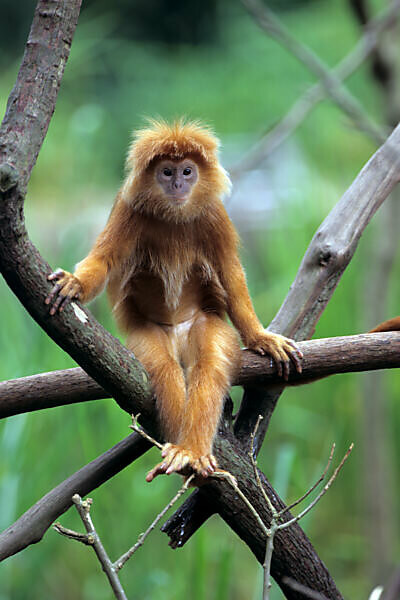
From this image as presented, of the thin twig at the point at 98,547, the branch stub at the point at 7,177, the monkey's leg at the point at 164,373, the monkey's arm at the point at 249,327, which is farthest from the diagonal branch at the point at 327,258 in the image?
the branch stub at the point at 7,177

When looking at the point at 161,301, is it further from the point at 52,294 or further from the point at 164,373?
the point at 52,294

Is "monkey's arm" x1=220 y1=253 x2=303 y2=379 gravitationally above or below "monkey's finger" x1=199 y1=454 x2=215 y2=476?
above

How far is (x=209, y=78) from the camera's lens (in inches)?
230

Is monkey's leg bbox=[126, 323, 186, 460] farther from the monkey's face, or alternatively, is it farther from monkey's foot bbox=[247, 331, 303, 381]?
the monkey's face

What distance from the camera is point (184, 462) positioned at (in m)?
1.17

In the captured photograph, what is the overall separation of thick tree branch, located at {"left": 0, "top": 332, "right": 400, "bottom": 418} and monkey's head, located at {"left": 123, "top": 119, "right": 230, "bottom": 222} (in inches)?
14.1

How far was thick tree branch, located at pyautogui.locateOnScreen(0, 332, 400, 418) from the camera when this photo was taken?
1142 mm

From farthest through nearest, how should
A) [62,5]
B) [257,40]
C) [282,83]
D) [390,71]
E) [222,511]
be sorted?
[257,40] < [282,83] < [390,71] < [222,511] < [62,5]

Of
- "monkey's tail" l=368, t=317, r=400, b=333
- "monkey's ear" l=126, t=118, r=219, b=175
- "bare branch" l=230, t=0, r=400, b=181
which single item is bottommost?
"monkey's tail" l=368, t=317, r=400, b=333

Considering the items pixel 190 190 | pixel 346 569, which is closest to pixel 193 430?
pixel 190 190

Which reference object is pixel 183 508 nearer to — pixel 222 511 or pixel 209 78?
pixel 222 511

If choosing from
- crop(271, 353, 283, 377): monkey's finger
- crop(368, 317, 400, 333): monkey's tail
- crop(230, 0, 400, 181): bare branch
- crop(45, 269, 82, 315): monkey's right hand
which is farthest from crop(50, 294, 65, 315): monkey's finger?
crop(230, 0, 400, 181): bare branch

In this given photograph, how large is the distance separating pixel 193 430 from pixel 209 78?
16.6ft

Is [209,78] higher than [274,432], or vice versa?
[209,78]
